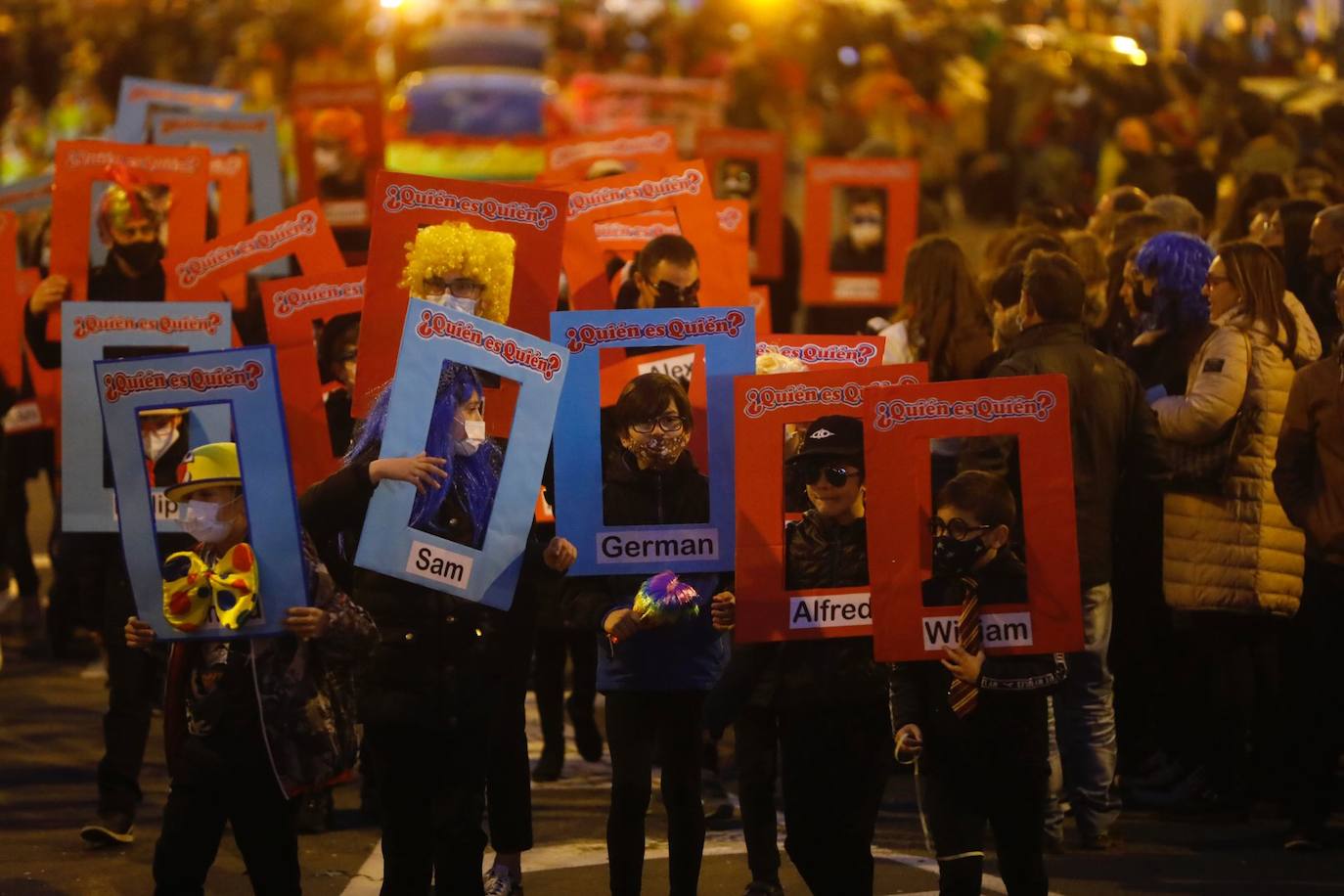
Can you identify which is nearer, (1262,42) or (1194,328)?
(1194,328)

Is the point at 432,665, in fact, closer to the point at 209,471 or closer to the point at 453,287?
the point at 209,471

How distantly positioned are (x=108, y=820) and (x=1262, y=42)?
2129cm

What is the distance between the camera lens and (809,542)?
659 cm

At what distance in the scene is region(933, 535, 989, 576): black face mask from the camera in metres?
6.36

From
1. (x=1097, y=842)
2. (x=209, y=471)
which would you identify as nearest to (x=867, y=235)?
(x=1097, y=842)

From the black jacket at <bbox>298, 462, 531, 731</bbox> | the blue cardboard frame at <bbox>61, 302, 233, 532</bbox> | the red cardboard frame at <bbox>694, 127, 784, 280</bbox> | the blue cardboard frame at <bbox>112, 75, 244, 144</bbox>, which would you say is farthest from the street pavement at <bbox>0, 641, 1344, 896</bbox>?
the red cardboard frame at <bbox>694, 127, 784, 280</bbox>

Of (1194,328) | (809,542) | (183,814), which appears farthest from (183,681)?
(1194,328)

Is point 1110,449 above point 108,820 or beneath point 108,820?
above

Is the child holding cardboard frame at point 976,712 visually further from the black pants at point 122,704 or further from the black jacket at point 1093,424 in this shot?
the black pants at point 122,704

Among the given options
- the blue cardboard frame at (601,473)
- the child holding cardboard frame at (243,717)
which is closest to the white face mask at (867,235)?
the blue cardboard frame at (601,473)

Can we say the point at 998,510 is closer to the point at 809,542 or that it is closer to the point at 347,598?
the point at 809,542

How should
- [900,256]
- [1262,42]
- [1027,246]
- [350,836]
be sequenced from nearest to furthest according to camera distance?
[350,836], [1027,246], [900,256], [1262,42]

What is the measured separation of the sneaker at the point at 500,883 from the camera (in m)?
7.42

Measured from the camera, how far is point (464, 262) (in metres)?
6.91
